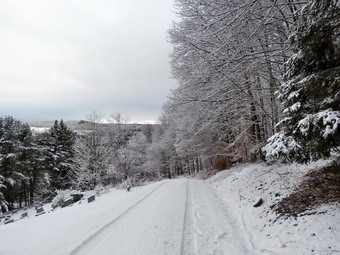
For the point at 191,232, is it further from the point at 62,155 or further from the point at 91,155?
the point at 62,155

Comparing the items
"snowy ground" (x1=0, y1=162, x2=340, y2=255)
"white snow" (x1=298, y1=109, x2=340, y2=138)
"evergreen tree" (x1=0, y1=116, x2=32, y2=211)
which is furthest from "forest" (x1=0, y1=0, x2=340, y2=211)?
"snowy ground" (x1=0, y1=162, x2=340, y2=255)

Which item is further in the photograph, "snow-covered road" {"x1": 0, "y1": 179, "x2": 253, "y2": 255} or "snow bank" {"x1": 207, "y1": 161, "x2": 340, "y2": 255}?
"snow-covered road" {"x1": 0, "y1": 179, "x2": 253, "y2": 255}

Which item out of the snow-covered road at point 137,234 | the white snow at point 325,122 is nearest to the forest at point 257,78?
the white snow at point 325,122

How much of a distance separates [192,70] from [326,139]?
5.97 metres

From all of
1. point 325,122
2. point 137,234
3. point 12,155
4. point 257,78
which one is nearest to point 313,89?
point 325,122

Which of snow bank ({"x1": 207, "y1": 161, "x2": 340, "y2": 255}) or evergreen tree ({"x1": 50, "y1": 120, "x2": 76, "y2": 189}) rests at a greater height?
evergreen tree ({"x1": 50, "y1": 120, "x2": 76, "y2": 189})

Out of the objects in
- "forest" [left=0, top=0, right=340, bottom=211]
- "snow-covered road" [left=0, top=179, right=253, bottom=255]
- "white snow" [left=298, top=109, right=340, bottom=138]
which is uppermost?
"forest" [left=0, top=0, right=340, bottom=211]

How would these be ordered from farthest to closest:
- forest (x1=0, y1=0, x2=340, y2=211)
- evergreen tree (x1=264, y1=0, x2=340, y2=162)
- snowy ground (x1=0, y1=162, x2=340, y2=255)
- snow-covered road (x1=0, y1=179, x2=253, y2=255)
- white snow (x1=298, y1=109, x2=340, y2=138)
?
snow-covered road (x1=0, y1=179, x2=253, y2=255) → snowy ground (x1=0, y1=162, x2=340, y2=255) → forest (x1=0, y1=0, x2=340, y2=211) → evergreen tree (x1=264, y1=0, x2=340, y2=162) → white snow (x1=298, y1=109, x2=340, y2=138)

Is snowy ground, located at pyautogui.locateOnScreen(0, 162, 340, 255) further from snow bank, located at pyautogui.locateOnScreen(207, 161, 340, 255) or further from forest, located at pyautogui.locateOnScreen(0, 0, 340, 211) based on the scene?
forest, located at pyautogui.locateOnScreen(0, 0, 340, 211)

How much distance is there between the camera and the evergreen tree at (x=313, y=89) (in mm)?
3098

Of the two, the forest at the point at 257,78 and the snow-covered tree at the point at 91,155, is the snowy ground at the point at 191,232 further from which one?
the snow-covered tree at the point at 91,155

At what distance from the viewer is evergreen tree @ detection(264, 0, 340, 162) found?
3098 mm

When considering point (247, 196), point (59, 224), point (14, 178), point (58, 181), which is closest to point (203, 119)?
point (247, 196)

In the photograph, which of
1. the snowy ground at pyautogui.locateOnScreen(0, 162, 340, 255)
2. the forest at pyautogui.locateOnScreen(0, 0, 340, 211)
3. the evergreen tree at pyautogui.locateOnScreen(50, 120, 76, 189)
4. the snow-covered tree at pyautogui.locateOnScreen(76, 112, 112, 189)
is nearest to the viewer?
the forest at pyautogui.locateOnScreen(0, 0, 340, 211)
